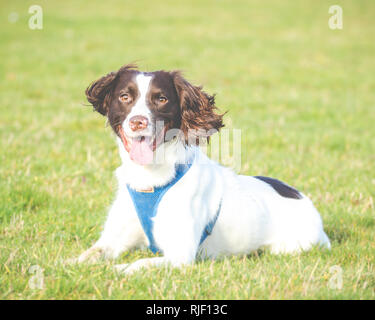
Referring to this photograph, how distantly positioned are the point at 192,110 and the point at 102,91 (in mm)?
708

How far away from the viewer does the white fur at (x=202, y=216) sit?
3545 millimetres

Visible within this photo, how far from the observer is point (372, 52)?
16859 millimetres

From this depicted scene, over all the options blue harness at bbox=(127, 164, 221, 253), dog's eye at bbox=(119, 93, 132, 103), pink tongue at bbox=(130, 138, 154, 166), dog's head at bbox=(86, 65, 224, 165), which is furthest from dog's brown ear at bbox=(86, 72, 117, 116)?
blue harness at bbox=(127, 164, 221, 253)

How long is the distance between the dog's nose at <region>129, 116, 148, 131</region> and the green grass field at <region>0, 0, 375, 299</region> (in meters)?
0.77

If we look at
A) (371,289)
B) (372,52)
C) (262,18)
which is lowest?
(371,289)

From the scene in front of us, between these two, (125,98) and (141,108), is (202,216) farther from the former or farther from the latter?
(125,98)

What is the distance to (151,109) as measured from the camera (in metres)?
3.53

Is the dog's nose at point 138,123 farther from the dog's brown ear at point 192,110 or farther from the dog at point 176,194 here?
the dog's brown ear at point 192,110

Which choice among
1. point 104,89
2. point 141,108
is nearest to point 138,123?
point 141,108

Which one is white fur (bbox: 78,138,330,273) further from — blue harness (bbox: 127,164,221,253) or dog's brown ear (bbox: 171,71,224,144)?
dog's brown ear (bbox: 171,71,224,144)

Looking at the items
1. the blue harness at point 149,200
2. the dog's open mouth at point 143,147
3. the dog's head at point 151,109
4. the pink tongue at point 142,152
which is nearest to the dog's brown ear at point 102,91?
the dog's head at point 151,109
